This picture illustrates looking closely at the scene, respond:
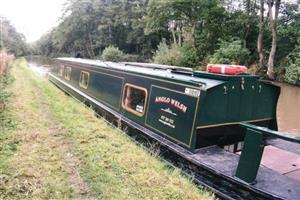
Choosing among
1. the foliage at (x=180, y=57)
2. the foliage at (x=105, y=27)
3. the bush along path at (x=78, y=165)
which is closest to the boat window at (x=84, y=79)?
the bush along path at (x=78, y=165)

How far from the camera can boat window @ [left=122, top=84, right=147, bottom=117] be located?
5.45 m

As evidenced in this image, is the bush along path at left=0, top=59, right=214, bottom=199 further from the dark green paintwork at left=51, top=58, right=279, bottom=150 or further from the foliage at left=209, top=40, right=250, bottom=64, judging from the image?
the foliage at left=209, top=40, right=250, bottom=64

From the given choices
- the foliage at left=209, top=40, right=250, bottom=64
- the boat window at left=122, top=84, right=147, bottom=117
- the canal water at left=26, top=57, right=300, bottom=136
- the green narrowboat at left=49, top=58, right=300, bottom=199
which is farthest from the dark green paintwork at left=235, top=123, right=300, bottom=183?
the foliage at left=209, top=40, right=250, bottom=64

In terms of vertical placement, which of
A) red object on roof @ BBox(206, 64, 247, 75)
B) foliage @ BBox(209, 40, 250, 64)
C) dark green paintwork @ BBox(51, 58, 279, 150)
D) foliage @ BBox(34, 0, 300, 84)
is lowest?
dark green paintwork @ BBox(51, 58, 279, 150)

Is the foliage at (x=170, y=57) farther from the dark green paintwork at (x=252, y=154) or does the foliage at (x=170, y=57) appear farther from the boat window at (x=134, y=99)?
the dark green paintwork at (x=252, y=154)

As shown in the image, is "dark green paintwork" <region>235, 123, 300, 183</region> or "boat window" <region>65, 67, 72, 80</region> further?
"boat window" <region>65, 67, 72, 80</region>

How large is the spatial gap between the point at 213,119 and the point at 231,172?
2.65 ft

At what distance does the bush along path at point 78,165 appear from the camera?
11.7 feet

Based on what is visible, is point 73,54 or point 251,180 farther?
point 73,54

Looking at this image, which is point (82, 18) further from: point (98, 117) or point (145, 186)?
point (145, 186)

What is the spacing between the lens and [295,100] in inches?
474

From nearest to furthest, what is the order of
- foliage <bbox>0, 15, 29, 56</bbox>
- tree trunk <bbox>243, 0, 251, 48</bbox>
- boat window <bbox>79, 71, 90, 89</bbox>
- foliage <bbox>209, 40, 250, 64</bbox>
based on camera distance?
boat window <bbox>79, 71, 90, 89</bbox>, foliage <bbox>209, 40, 250, 64</bbox>, tree trunk <bbox>243, 0, 251, 48</bbox>, foliage <bbox>0, 15, 29, 56</bbox>

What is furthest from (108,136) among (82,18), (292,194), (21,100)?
(82,18)

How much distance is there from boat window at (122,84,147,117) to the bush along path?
1.87 ft
